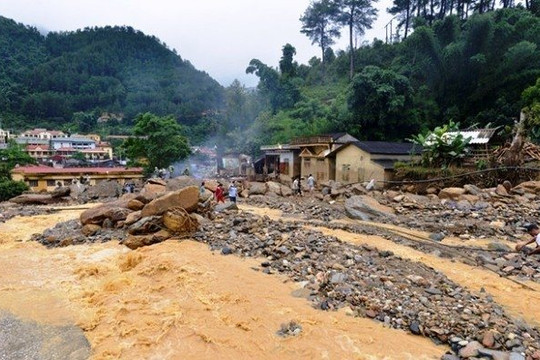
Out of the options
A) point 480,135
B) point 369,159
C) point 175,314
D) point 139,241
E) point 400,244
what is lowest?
point 175,314

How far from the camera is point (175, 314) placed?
727 centimetres

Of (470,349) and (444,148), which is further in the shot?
(444,148)

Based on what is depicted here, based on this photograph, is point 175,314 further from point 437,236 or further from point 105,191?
point 105,191

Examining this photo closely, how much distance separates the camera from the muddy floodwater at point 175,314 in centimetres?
614

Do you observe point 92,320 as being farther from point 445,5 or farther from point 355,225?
point 445,5

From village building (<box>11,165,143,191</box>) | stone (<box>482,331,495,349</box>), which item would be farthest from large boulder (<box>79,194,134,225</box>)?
village building (<box>11,165,143,191</box>)

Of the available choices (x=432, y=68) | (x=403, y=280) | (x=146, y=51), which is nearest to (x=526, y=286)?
(x=403, y=280)

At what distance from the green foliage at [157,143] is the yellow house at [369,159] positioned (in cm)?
1576

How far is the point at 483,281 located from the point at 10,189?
2977 centimetres

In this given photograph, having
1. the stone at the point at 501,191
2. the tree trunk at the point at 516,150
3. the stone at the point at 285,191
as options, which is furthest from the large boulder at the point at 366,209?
the stone at the point at 285,191

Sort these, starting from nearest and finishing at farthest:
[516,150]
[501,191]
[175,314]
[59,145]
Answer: [175,314] < [501,191] < [516,150] < [59,145]

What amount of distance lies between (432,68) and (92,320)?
35.1 meters

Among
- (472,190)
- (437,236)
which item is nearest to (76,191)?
(437,236)

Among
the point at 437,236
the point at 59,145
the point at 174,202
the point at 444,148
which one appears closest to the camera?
the point at 437,236
